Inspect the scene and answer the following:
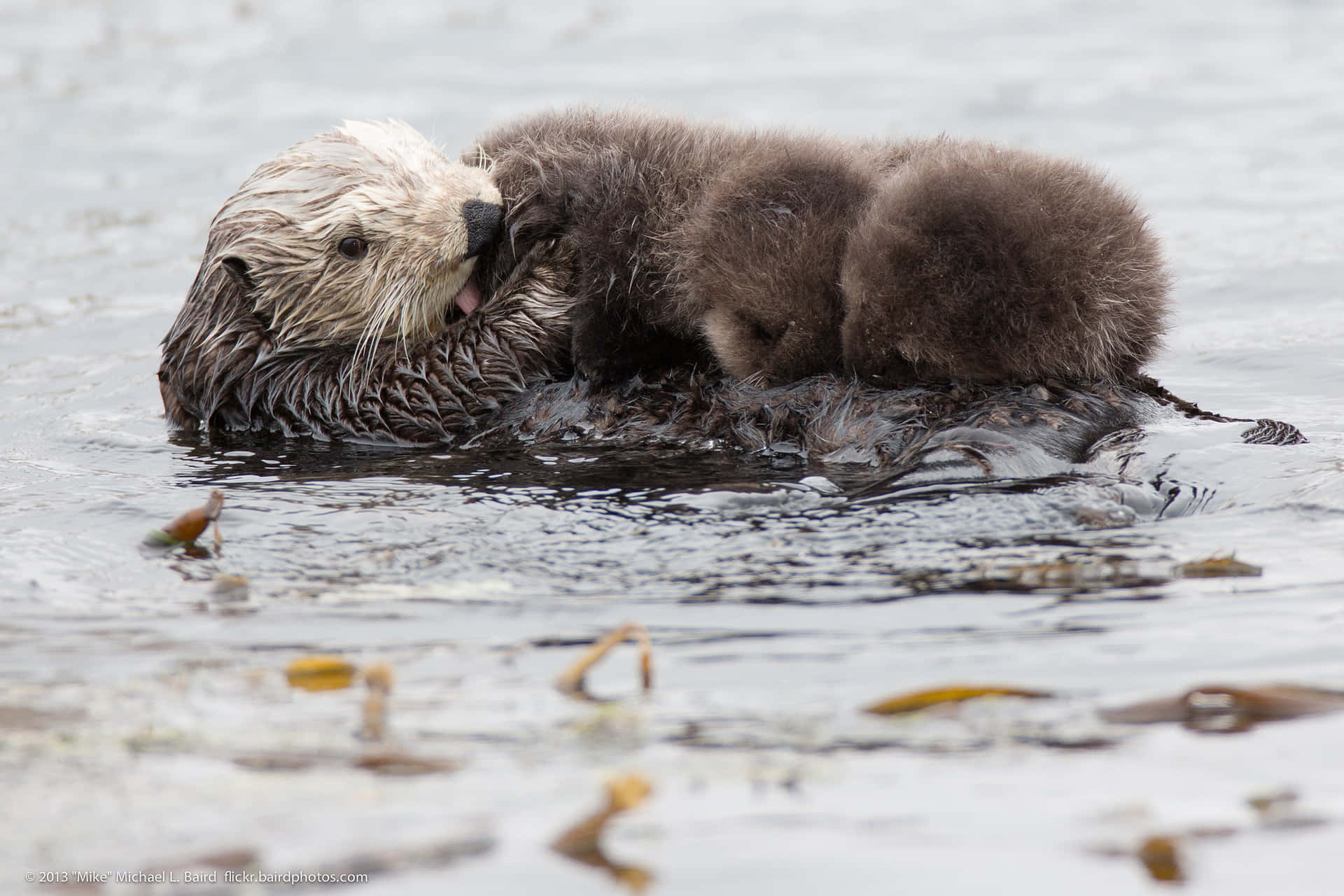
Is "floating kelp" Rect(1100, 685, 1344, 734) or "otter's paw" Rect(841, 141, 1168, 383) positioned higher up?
"otter's paw" Rect(841, 141, 1168, 383)

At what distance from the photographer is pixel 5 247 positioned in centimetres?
822

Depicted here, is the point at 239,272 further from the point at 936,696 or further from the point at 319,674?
the point at 936,696

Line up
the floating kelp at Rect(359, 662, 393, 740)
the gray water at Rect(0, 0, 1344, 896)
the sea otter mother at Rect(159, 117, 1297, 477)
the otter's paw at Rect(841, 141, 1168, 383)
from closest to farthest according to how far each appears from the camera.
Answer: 1. the gray water at Rect(0, 0, 1344, 896)
2. the floating kelp at Rect(359, 662, 393, 740)
3. the otter's paw at Rect(841, 141, 1168, 383)
4. the sea otter mother at Rect(159, 117, 1297, 477)

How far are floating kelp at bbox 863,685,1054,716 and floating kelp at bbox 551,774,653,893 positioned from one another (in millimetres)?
531

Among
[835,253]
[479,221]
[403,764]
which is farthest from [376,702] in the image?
[479,221]

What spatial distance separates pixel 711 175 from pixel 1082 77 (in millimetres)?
8142

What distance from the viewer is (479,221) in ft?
13.6

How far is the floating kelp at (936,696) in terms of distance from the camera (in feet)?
7.52

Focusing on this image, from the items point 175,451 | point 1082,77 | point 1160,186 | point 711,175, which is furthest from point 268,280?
point 1082,77

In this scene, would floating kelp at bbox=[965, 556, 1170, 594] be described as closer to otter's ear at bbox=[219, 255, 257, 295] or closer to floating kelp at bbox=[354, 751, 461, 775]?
floating kelp at bbox=[354, 751, 461, 775]

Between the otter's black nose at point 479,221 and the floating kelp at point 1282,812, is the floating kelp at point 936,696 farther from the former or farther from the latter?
the otter's black nose at point 479,221

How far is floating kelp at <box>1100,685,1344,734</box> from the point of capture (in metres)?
2.21

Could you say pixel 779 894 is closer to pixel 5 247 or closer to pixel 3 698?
pixel 3 698

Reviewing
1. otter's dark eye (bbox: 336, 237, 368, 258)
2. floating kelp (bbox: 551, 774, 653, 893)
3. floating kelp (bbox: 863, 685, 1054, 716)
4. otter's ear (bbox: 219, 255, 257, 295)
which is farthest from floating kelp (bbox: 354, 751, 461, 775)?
otter's ear (bbox: 219, 255, 257, 295)
